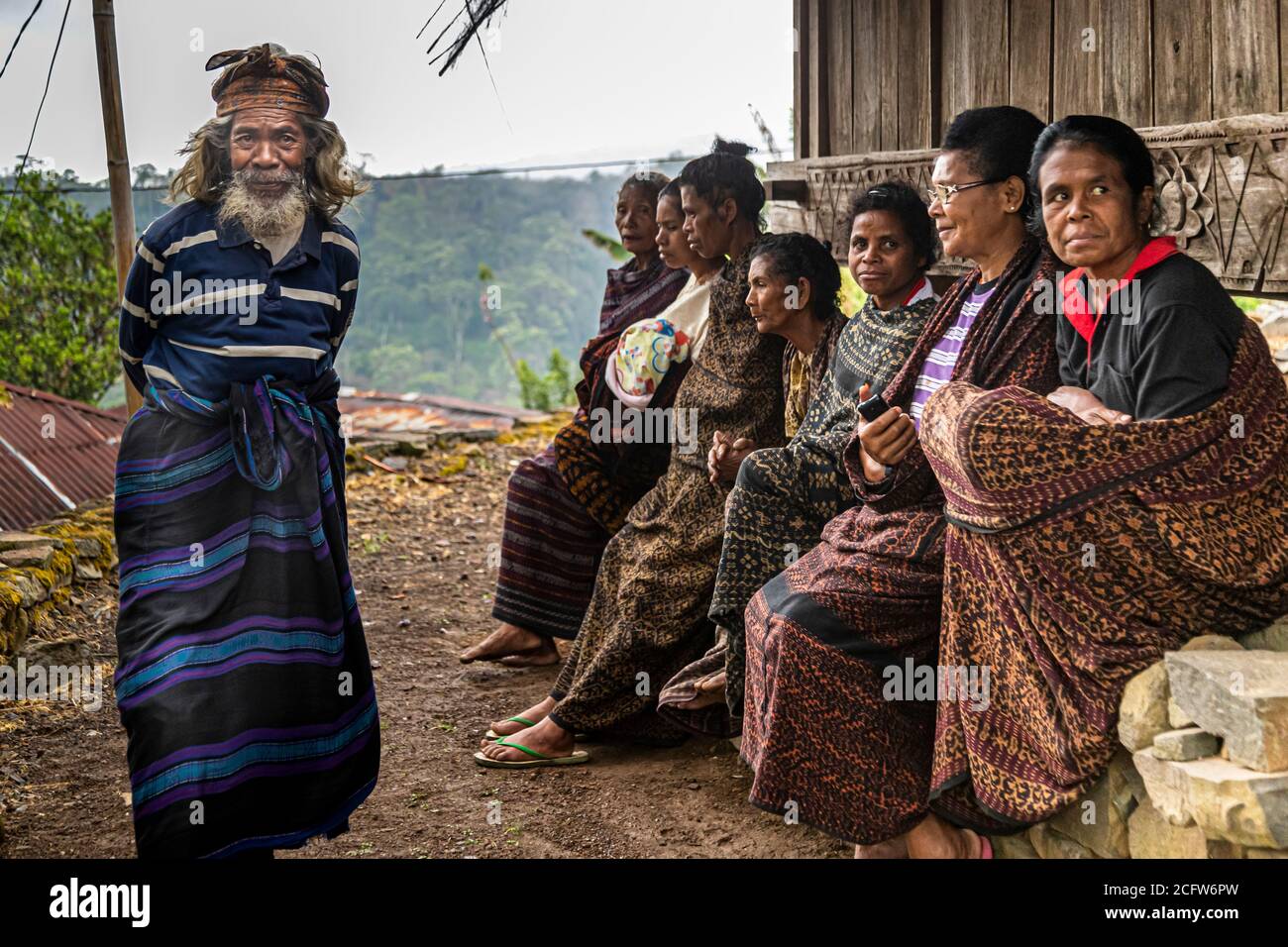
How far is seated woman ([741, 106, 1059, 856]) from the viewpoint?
121 inches

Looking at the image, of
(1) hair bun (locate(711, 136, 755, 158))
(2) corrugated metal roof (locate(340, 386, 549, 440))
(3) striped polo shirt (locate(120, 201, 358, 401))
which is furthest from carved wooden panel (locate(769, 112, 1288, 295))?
(2) corrugated metal roof (locate(340, 386, 549, 440))

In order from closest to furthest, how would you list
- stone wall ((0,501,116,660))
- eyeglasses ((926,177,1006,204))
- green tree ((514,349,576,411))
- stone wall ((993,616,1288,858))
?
stone wall ((993,616,1288,858)), eyeglasses ((926,177,1006,204)), stone wall ((0,501,116,660)), green tree ((514,349,576,411))

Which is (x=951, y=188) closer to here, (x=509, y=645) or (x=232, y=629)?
(x=232, y=629)

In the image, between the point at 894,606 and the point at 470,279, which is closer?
the point at 894,606

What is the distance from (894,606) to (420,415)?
8.53 m

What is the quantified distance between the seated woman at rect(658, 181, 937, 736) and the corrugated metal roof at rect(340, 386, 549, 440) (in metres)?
6.49

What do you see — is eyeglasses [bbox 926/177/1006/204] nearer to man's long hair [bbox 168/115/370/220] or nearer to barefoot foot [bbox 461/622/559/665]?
man's long hair [bbox 168/115/370/220]

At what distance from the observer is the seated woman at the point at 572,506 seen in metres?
4.99

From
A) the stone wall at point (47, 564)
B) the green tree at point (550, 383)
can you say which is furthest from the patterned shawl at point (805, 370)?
the green tree at point (550, 383)

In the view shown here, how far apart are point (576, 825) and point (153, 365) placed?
179 centimetres

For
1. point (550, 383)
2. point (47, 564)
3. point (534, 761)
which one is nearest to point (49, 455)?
point (47, 564)

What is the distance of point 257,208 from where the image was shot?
328cm

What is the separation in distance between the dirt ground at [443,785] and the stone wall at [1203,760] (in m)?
0.93

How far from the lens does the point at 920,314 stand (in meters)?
3.55
